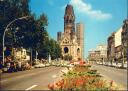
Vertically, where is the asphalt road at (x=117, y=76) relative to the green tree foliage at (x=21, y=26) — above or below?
below

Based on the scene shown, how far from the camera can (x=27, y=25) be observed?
6600 cm

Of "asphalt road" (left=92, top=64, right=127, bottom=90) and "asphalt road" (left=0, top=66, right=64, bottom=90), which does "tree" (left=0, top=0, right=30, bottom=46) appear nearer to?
"asphalt road" (left=92, top=64, right=127, bottom=90)

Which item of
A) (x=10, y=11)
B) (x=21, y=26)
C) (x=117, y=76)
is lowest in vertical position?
(x=117, y=76)

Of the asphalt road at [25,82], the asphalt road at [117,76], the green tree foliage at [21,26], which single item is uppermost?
the green tree foliage at [21,26]

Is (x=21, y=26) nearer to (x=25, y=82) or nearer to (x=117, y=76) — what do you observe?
(x=117, y=76)

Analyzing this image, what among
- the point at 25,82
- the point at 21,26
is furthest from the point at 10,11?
the point at 25,82

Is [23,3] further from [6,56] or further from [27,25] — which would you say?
[6,56]

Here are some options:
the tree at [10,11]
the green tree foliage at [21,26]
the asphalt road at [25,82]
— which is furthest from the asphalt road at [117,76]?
the tree at [10,11]

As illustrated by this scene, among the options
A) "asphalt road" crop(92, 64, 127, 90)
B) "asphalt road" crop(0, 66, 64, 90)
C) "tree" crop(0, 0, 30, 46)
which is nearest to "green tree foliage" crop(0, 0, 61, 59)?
"tree" crop(0, 0, 30, 46)

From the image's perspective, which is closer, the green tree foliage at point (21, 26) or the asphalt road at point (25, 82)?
the asphalt road at point (25, 82)

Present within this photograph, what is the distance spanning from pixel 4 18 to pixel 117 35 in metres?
123

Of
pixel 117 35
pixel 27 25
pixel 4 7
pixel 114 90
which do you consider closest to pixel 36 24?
pixel 27 25

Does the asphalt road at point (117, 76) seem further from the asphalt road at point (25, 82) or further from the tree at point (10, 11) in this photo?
the tree at point (10, 11)

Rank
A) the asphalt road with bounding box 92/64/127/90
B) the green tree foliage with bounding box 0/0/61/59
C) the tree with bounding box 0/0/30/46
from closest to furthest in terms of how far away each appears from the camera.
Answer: the asphalt road with bounding box 92/64/127/90
the tree with bounding box 0/0/30/46
the green tree foliage with bounding box 0/0/61/59
